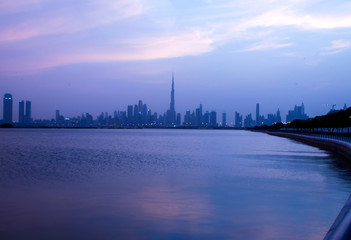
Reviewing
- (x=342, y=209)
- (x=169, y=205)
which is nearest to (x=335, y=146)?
(x=169, y=205)

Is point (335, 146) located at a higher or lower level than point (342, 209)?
A: lower

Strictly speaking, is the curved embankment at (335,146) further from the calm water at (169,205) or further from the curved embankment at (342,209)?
the calm water at (169,205)

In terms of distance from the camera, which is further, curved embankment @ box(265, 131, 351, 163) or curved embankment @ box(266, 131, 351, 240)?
curved embankment @ box(265, 131, 351, 163)

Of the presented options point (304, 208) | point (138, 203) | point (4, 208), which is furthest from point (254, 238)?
point (4, 208)

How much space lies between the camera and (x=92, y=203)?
15.3 meters

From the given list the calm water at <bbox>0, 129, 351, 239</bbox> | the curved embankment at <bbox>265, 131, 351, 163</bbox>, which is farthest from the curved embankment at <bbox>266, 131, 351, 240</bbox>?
the calm water at <bbox>0, 129, 351, 239</bbox>

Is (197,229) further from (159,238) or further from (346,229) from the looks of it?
(346,229)

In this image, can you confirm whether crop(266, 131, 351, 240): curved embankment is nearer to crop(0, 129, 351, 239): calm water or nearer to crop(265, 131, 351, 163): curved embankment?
crop(265, 131, 351, 163): curved embankment

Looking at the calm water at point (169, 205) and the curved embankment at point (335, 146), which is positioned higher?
the curved embankment at point (335, 146)

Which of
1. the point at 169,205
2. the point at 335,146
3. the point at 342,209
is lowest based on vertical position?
the point at 169,205

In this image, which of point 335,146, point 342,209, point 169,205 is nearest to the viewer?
point 342,209

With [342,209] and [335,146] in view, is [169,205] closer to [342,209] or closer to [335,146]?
[342,209]

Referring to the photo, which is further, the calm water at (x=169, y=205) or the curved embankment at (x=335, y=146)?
the curved embankment at (x=335, y=146)

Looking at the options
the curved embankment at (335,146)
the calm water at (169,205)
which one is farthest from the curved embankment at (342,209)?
the calm water at (169,205)
